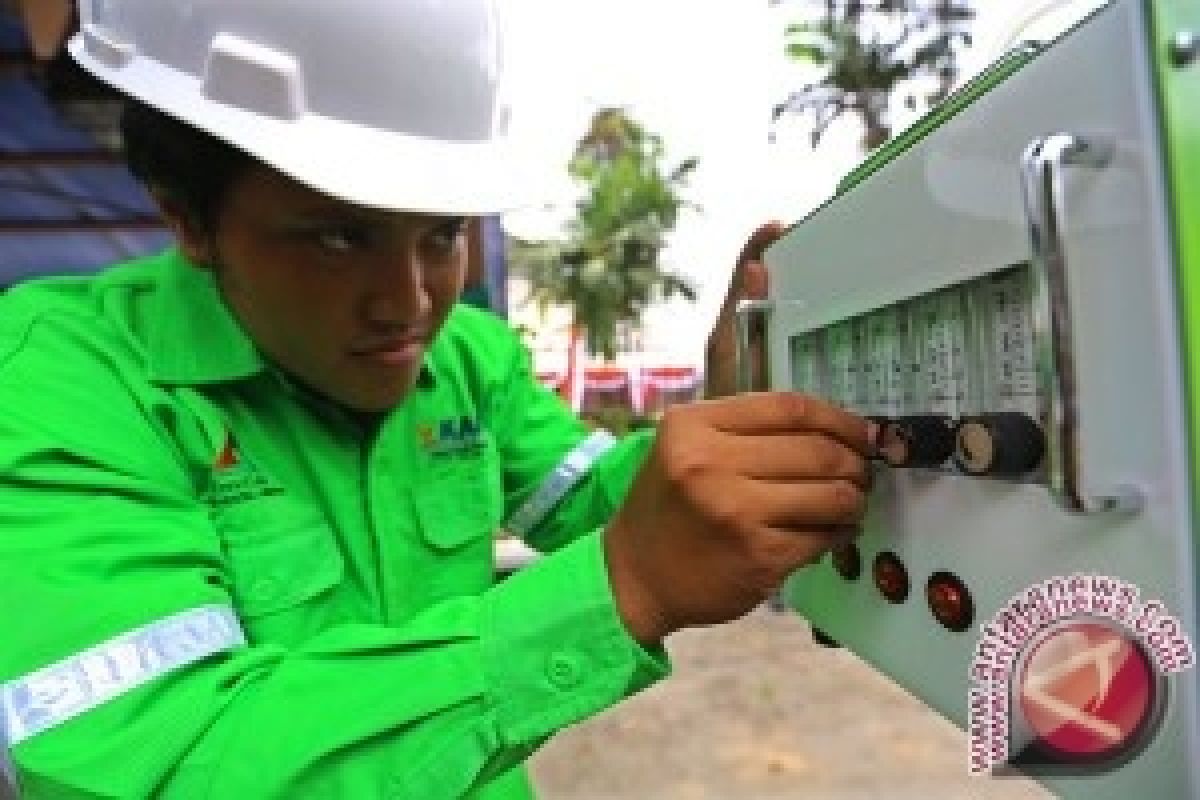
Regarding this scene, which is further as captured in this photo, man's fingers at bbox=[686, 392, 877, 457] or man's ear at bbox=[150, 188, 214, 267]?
man's ear at bbox=[150, 188, 214, 267]

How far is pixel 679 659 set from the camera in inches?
199

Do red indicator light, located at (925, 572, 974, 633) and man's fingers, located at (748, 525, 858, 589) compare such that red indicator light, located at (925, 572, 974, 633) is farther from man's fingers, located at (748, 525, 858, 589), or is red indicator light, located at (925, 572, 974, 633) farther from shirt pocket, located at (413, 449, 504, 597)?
shirt pocket, located at (413, 449, 504, 597)

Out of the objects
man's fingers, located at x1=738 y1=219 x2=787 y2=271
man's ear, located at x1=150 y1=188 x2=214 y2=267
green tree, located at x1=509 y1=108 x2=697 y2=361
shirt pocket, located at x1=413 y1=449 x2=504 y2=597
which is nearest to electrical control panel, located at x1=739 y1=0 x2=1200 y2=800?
man's fingers, located at x1=738 y1=219 x2=787 y2=271

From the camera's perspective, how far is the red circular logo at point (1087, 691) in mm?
599

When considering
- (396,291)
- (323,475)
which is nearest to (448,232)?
(396,291)

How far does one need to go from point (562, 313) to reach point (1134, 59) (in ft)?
66.1

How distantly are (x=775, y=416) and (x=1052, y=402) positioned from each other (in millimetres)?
229

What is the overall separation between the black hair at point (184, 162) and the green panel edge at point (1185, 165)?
77 cm

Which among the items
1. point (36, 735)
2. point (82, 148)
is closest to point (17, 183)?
point (82, 148)

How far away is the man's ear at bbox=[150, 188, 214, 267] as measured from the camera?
1.16 metres

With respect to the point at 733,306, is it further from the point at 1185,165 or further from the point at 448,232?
the point at 1185,165

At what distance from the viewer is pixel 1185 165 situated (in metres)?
0.54

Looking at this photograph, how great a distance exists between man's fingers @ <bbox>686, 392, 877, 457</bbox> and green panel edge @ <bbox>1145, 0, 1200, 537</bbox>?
30 centimetres

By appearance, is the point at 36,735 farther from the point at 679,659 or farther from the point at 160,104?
the point at 679,659
